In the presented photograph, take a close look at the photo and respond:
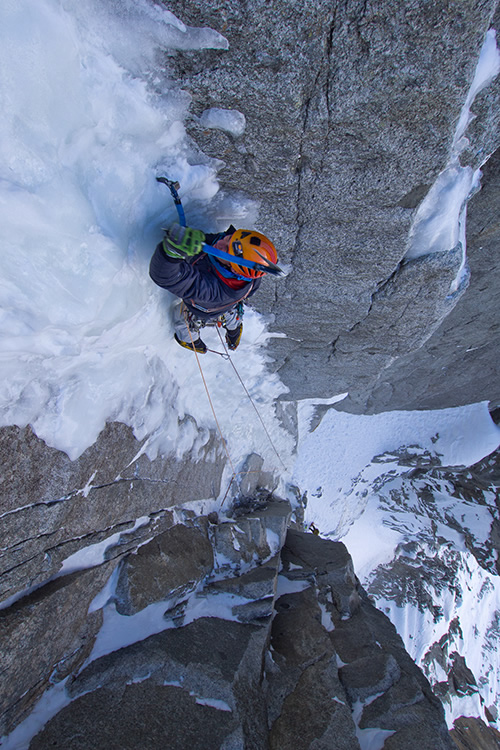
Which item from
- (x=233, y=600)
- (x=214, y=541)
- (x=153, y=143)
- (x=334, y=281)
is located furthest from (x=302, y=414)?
(x=153, y=143)

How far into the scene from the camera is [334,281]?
150 inches

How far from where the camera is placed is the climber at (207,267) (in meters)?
2.54

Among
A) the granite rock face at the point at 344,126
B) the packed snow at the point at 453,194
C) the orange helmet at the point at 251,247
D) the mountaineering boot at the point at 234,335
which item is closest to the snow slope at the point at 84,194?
the granite rock face at the point at 344,126

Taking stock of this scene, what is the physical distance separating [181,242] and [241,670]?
162 inches

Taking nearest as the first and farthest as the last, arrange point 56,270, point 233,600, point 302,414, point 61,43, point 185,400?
point 61,43, point 56,270, point 233,600, point 185,400, point 302,414

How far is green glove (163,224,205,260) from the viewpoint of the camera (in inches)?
98.7

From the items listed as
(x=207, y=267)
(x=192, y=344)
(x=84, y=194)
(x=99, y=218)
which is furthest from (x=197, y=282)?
(x=192, y=344)

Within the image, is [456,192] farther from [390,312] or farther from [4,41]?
[4,41]

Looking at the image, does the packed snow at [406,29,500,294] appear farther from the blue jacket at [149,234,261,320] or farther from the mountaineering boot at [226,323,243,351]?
the mountaineering boot at [226,323,243,351]

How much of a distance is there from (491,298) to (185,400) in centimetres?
A: 502

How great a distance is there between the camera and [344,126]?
2379mm

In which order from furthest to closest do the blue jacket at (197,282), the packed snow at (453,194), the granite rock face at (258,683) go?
the granite rock face at (258,683) < the blue jacket at (197,282) < the packed snow at (453,194)

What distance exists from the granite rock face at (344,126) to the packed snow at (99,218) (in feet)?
0.46

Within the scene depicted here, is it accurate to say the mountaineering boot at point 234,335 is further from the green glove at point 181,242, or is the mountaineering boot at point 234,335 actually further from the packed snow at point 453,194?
the packed snow at point 453,194
